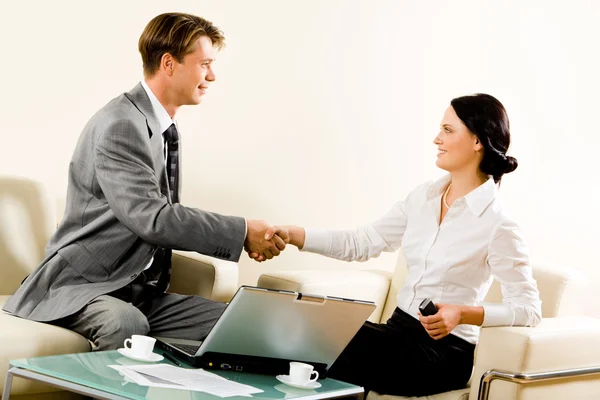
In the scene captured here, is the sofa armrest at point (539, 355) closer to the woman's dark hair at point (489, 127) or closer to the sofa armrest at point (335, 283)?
the woman's dark hair at point (489, 127)

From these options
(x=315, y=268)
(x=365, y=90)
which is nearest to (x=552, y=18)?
(x=365, y=90)

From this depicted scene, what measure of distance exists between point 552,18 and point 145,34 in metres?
2.32

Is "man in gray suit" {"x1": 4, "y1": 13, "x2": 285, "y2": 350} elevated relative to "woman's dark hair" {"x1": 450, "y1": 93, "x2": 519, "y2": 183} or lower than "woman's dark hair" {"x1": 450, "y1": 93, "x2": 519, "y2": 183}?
lower

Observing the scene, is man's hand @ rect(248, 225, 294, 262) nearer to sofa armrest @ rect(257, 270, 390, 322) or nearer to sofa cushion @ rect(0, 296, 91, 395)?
sofa armrest @ rect(257, 270, 390, 322)

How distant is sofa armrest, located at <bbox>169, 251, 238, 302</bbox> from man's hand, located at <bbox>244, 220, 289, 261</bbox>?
9.1 inches

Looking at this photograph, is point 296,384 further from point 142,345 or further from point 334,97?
point 334,97

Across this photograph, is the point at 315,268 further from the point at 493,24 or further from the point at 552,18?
the point at 552,18

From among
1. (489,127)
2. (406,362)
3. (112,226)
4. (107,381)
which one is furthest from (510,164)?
(107,381)

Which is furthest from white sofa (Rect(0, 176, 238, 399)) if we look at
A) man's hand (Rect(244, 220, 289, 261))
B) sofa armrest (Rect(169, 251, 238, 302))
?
man's hand (Rect(244, 220, 289, 261))

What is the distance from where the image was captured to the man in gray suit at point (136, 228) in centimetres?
235

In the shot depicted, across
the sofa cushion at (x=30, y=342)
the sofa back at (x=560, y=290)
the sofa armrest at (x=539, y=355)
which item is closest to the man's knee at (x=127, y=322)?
the sofa cushion at (x=30, y=342)

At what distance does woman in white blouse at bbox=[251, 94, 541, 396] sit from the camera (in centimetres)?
234

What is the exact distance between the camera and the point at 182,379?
1.82 m

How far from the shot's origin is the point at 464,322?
229 cm
